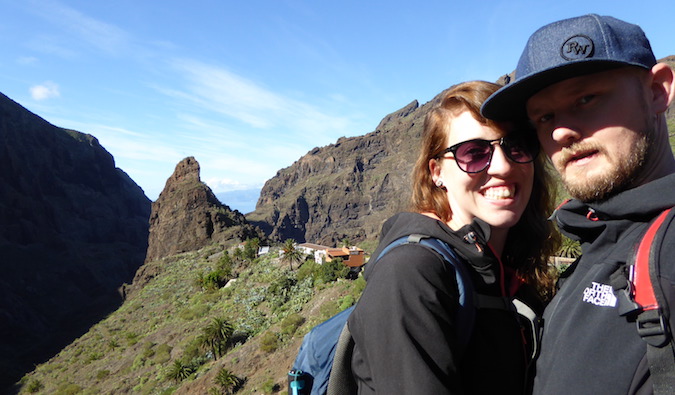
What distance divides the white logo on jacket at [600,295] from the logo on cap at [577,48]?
0.99m

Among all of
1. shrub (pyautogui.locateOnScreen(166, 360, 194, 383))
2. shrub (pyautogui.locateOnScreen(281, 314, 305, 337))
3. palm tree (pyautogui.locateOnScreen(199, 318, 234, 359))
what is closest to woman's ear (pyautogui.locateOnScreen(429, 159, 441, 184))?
shrub (pyautogui.locateOnScreen(281, 314, 305, 337))

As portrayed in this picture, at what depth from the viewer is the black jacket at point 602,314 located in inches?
55.7

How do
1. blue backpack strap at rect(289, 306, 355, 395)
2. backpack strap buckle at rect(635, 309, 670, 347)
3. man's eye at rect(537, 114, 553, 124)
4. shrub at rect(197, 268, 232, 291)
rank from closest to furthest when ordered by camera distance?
backpack strap buckle at rect(635, 309, 670, 347) → man's eye at rect(537, 114, 553, 124) → blue backpack strap at rect(289, 306, 355, 395) → shrub at rect(197, 268, 232, 291)

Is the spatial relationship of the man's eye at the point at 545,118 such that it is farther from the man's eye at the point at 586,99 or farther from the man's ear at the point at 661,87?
the man's ear at the point at 661,87

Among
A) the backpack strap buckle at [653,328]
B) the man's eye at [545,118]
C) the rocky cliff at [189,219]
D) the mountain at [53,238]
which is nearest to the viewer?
the backpack strap buckle at [653,328]

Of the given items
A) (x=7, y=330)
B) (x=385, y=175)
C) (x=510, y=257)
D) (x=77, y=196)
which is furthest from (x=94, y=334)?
(x=385, y=175)

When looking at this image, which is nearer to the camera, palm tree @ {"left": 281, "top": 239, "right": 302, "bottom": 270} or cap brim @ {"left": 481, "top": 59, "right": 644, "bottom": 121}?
cap brim @ {"left": 481, "top": 59, "right": 644, "bottom": 121}

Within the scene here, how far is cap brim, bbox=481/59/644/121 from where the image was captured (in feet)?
5.60

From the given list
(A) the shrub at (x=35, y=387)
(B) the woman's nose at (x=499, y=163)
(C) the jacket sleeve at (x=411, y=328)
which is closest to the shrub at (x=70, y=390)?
(A) the shrub at (x=35, y=387)

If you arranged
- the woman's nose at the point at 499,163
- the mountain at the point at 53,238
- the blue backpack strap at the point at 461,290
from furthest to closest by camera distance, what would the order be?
the mountain at the point at 53,238
the woman's nose at the point at 499,163
the blue backpack strap at the point at 461,290

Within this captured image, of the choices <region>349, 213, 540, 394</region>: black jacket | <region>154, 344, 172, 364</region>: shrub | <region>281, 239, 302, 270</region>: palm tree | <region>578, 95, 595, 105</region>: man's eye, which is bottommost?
<region>154, 344, 172, 364</region>: shrub

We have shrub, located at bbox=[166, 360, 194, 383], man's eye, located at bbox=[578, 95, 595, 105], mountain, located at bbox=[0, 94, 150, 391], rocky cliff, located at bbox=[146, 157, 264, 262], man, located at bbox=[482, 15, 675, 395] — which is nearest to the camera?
man, located at bbox=[482, 15, 675, 395]

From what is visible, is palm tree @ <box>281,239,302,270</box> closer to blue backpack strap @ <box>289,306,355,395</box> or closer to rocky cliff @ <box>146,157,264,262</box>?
rocky cliff @ <box>146,157,264,262</box>

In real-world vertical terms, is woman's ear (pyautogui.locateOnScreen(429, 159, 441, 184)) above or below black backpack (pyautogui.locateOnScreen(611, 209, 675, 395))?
above
